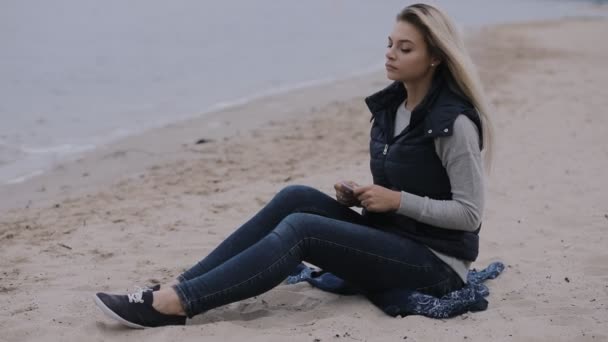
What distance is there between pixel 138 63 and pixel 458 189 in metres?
13.7

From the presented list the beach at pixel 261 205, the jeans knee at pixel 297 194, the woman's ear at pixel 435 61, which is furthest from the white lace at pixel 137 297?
the woman's ear at pixel 435 61

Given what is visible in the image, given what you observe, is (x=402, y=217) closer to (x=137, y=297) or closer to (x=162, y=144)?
(x=137, y=297)

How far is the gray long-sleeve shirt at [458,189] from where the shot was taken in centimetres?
317

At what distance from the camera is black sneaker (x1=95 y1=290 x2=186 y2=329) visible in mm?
3174

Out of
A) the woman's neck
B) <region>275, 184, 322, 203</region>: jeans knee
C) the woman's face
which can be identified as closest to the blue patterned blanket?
<region>275, 184, 322, 203</region>: jeans knee

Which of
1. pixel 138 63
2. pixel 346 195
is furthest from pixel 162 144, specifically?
pixel 138 63

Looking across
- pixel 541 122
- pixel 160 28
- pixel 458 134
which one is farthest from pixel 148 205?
pixel 160 28

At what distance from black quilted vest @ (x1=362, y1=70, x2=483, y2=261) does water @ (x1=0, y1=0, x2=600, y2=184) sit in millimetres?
4752

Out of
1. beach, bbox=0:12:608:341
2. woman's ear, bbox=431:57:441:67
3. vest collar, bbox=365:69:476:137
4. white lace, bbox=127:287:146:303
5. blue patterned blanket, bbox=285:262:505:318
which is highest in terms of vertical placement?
woman's ear, bbox=431:57:441:67

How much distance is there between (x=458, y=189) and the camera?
323 centimetres

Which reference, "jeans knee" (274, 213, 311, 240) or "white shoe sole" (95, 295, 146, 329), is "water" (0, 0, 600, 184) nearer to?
"white shoe sole" (95, 295, 146, 329)

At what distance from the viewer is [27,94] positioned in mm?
11852

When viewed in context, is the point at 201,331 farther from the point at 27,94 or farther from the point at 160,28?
the point at 160,28

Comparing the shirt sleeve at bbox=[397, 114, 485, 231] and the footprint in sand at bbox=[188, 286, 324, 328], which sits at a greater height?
the shirt sleeve at bbox=[397, 114, 485, 231]
